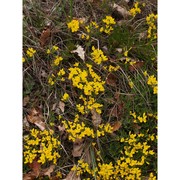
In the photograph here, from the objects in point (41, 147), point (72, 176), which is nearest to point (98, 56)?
point (41, 147)

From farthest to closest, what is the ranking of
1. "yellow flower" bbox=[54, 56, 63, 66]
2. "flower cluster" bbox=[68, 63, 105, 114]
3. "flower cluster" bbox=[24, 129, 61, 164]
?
"yellow flower" bbox=[54, 56, 63, 66], "flower cluster" bbox=[68, 63, 105, 114], "flower cluster" bbox=[24, 129, 61, 164]

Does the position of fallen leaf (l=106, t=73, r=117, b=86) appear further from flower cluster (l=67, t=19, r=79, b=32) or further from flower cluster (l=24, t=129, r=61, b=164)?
flower cluster (l=24, t=129, r=61, b=164)

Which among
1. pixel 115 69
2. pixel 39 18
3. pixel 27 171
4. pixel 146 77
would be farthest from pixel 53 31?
pixel 27 171

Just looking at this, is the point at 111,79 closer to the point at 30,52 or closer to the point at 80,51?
the point at 80,51

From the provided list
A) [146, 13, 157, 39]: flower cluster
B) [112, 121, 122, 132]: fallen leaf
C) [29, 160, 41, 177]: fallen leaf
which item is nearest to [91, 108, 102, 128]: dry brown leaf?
[112, 121, 122, 132]: fallen leaf

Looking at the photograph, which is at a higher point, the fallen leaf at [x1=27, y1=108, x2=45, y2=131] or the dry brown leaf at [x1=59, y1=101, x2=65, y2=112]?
the dry brown leaf at [x1=59, y1=101, x2=65, y2=112]

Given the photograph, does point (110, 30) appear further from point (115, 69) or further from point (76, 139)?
point (76, 139)
